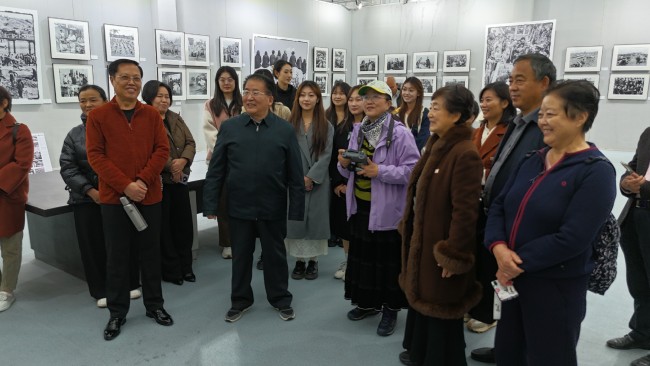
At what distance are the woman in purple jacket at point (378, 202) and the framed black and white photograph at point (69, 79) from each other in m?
6.04

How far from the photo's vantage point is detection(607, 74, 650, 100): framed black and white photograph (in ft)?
30.3

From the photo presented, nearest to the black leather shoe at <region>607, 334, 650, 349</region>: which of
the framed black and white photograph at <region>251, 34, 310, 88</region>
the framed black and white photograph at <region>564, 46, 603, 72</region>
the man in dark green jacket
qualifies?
the man in dark green jacket

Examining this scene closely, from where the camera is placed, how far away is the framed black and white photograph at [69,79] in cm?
750

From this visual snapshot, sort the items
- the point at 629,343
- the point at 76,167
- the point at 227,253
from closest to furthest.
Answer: the point at 629,343, the point at 76,167, the point at 227,253

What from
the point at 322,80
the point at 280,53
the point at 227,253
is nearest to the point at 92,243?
the point at 227,253

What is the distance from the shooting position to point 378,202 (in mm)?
3373

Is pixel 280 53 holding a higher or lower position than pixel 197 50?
higher

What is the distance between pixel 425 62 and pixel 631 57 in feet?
15.2

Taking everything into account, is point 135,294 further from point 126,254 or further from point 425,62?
point 425,62

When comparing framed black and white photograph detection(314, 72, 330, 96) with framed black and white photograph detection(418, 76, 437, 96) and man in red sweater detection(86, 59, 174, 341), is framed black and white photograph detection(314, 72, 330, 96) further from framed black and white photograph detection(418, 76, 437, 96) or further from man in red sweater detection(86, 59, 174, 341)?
man in red sweater detection(86, 59, 174, 341)

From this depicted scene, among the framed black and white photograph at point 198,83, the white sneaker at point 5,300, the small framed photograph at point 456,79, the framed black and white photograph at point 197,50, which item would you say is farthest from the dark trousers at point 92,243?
the small framed photograph at point 456,79

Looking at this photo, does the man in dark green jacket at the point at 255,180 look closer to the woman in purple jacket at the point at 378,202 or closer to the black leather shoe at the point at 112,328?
the woman in purple jacket at the point at 378,202

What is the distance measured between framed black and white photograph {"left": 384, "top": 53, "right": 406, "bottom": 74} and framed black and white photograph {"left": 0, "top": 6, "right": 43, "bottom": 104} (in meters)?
8.55

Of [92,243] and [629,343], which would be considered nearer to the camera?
[629,343]
